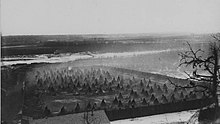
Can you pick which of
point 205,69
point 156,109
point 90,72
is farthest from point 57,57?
point 205,69

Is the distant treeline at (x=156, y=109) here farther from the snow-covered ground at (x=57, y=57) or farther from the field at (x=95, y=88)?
the snow-covered ground at (x=57, y=57)

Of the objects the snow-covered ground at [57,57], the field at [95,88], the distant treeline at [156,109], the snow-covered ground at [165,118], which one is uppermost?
the snow-covered ground at [57,57]

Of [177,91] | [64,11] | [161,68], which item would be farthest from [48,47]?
[177,91]

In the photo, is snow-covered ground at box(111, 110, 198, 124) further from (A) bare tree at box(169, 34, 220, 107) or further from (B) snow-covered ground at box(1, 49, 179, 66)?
(B) snow-covered ground at box(1, 49, 179, 66)

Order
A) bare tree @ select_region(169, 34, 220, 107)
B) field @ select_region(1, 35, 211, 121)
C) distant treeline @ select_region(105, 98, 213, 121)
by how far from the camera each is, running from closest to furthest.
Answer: field @ select_region(1, 35, 211, 121) < distant treeline @ select_region(105, 98, 213, 121) < bare tree @ select_region(169, 34, 220, 107)

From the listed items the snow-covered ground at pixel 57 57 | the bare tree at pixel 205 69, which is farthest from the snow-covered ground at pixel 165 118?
the snow-covered ground at pixel 57 57

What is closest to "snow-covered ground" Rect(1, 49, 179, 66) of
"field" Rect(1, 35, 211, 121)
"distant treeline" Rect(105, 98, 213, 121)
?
"field" Rect(1, 35, 211, 121)
